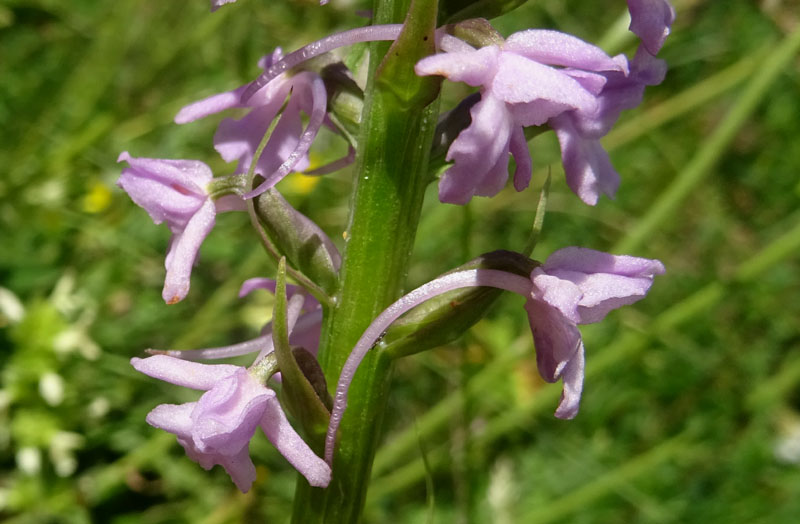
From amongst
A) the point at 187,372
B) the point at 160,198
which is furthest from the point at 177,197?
the point at 187,372

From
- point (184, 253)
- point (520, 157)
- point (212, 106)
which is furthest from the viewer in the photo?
point (212, 106)

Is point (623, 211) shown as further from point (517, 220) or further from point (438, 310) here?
point (438, 310)

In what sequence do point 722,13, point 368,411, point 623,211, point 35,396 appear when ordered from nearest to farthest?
point 368,411 → point 35,396 → point 623,211 → point 722,13

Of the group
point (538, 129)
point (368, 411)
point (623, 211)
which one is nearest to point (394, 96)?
point (538, 129)

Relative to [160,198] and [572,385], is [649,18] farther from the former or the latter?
[160,198]

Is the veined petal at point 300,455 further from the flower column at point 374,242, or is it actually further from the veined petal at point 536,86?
the veined petal at point 536,86

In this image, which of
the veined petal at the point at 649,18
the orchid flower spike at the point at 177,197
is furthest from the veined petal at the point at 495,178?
the orchid flower spike at the point at 177,197
